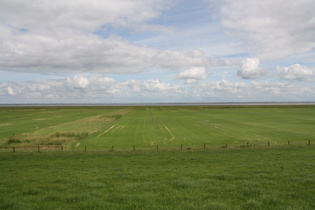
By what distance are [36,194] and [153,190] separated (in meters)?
5.89

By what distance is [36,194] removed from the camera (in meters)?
11.6

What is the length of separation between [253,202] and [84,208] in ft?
22.8

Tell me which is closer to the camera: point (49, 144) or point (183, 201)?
point (183, 201)

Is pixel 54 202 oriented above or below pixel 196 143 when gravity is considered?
above

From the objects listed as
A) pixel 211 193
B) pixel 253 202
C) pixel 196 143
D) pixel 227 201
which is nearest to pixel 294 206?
pixel 253 202

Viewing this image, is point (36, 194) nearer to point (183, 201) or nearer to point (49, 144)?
point (183, 201)

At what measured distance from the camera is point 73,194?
11156mm

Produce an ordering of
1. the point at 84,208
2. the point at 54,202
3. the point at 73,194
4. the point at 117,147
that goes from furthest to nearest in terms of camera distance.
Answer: the point at 117,147 → the point at 73,194 → the point at 54,202 → the point at 84,208

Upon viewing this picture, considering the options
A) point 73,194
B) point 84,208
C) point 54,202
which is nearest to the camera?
point 84,208

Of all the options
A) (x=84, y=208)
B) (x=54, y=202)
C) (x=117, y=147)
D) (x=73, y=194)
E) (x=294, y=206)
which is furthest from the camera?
(x=117, y=147)

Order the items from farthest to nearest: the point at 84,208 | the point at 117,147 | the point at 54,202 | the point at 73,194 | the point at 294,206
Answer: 1. the point at 117,147
2. the point at 73,194
3. the point at 54,202
4. the point at 84,208
5. the point at 294,206

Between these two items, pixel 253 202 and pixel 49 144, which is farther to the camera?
pixel 49 144

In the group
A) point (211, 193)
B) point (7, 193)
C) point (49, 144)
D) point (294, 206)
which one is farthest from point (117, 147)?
point (294, 206)

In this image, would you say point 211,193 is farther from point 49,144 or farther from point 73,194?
point 49,144
